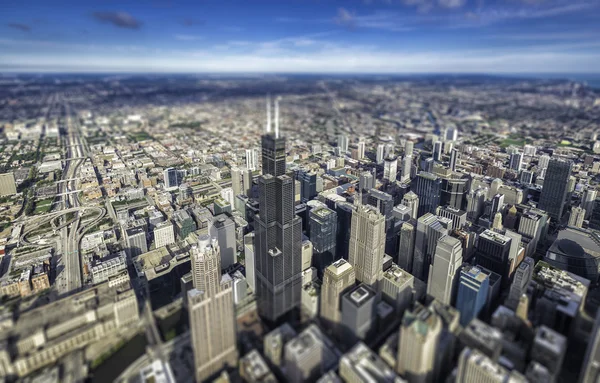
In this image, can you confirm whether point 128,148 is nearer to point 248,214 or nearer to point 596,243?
point 248,214

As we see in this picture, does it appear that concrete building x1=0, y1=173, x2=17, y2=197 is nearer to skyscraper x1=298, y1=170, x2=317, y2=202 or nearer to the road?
the road

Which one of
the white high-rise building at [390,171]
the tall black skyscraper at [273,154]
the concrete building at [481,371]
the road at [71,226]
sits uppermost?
the tall black skyscraper at [273,154]

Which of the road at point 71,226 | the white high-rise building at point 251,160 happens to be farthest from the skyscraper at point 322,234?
the white high-rise building at point 251,160

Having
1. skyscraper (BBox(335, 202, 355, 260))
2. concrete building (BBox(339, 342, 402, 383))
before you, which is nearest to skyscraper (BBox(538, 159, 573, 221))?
skyscraper (BBox(335, 202, 355, 260))

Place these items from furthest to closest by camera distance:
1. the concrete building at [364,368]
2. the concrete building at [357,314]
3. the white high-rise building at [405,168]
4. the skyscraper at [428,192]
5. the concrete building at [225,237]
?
the white high-rise building at [405,168], the skyscraper at [428,192], the concrete building at [225,237], the concrete building at [357,314], the concrete building at [364,368]

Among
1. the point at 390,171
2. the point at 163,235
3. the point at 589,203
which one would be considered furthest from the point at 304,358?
the point at 589,203

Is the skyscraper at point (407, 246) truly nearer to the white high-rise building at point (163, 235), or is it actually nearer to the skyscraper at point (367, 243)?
the skyscraper at point (367, 243)
